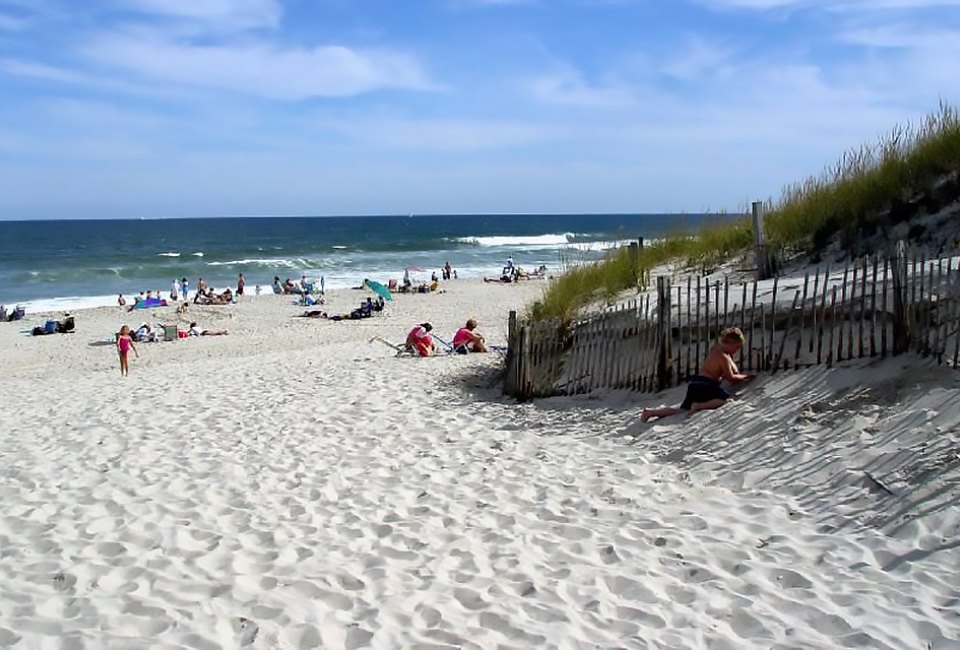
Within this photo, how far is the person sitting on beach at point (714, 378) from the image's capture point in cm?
673

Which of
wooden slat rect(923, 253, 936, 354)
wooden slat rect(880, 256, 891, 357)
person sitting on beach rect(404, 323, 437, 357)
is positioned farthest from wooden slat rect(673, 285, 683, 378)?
person sitting on beach rect(404, 323, 437, 357)

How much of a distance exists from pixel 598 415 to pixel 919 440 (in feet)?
9.91

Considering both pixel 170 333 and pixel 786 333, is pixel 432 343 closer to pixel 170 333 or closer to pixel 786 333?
pixel 786 333

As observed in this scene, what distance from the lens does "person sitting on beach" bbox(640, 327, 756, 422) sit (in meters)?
6.73

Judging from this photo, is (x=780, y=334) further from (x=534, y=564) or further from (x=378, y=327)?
(x=378, y=327)

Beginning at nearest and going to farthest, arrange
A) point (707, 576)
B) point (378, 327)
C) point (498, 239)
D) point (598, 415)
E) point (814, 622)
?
1. point (814, 622)
2. point (707, 576)
3. point (598, 415)
4. point (378, 327)
5. point (498, 239)

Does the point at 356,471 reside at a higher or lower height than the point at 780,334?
lower

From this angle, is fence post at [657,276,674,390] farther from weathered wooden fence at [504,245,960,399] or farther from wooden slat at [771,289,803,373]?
wooden slat at [771,289,803,373]

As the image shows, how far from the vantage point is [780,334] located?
7125 millimetres

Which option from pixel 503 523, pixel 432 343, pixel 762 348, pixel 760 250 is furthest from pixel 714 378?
pixel 432 343

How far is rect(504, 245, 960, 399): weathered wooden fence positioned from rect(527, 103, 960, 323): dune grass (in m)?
0.81

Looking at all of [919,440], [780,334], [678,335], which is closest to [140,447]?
[678,335]

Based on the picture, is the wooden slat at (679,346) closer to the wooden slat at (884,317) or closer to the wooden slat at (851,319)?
the wooden slat at (851,319)

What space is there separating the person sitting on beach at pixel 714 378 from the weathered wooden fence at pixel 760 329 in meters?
0.36
